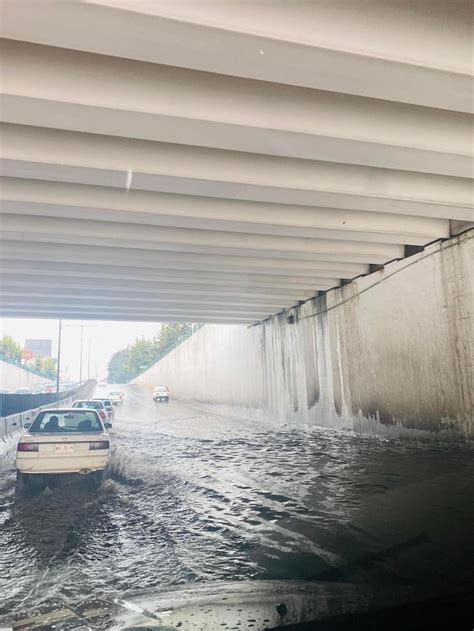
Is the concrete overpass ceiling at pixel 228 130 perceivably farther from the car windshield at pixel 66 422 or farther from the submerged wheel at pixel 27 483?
the submerged wheel at pixel 27 483

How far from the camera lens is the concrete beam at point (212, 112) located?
5871 mm

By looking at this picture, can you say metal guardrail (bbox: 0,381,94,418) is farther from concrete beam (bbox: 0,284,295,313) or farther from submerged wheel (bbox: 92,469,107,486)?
submerged wheel (bbox: 92,469,107,486)

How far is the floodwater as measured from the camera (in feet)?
13.9

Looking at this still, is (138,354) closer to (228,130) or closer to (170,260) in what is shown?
(170,260)

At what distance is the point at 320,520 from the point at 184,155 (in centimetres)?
627

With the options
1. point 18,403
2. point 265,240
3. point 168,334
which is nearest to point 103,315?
point 18,403

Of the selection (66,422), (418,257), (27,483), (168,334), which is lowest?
(27,483)

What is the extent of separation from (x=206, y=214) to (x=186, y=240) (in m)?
1.80

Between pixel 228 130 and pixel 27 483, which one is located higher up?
pixel 228 130

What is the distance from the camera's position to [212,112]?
21.2 feet

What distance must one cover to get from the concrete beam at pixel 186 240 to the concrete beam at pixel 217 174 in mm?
2438

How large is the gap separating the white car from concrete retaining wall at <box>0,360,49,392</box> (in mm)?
55708

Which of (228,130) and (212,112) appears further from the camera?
(228,130)

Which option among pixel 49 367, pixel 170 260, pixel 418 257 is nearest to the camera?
pixel 418 257
